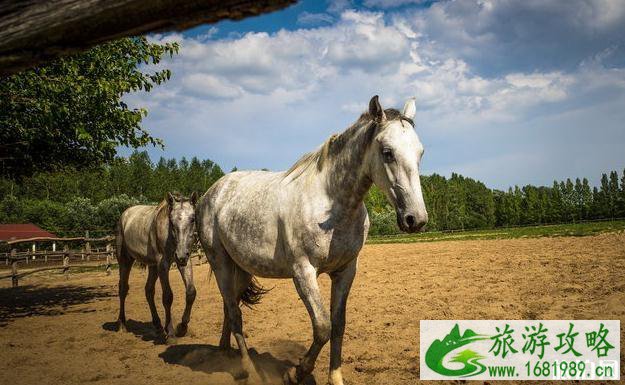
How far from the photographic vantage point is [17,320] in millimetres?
8961

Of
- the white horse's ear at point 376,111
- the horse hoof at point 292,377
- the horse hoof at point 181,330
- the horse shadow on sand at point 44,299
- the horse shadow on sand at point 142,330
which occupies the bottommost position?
the horse shadow on sand at point 44,299

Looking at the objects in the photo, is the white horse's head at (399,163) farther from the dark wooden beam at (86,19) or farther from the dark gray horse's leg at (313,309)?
the dark wooden beam at (86,19)

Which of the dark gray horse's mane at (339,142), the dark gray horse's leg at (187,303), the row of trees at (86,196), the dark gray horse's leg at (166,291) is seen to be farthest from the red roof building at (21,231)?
the dark gray horse's mane at (339,142)

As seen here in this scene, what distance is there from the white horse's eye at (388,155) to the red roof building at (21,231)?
5518 cm

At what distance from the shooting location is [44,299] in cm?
1191

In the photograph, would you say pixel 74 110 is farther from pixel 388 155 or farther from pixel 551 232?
pixel 551 232

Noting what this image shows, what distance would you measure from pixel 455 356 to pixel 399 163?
2412 mm

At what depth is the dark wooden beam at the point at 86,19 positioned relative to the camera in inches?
52.4

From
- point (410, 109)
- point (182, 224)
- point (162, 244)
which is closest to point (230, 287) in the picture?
point (182, 224)

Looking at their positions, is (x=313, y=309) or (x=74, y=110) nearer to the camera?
(x=313, y=309)

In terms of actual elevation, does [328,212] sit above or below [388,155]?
below

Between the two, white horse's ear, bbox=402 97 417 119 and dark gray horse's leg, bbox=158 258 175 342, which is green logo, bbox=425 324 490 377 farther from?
dark gray horse's leg, bbox=158 258 175 342

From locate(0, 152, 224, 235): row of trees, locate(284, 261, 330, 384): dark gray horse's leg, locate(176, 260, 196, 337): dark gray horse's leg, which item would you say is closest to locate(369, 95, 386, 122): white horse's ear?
locate(284, 261, 330, 384): dark gray horse's leg

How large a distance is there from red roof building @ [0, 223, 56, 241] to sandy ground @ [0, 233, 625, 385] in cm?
4371
